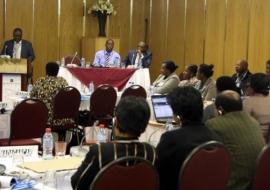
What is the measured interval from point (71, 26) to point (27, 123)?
25.8 ft

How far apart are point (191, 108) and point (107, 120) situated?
13.5 feet

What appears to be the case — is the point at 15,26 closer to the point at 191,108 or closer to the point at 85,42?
the point at 85,42

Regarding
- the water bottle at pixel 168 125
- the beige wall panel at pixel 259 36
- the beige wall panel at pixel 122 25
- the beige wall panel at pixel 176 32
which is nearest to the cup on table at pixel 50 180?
the water bottle at pixel 168 125

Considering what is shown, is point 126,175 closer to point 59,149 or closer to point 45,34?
point 59,149

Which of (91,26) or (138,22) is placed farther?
(138,22)

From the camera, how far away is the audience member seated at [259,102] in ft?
16.5

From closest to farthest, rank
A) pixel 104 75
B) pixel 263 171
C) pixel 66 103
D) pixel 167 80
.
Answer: pixel 263 171, pixel 66 103, pixel 167 80, pixel 104 75

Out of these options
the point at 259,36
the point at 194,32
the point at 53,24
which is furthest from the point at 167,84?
the point at 53,24

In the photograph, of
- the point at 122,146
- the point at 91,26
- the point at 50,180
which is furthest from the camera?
the point at 91,26

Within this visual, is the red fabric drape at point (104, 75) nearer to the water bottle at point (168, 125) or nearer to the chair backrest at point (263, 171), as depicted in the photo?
the water bottle at point (168, 125)

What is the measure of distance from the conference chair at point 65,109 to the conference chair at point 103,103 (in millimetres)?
522

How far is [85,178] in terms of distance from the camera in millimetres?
2594

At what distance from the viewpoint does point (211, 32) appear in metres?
12.0

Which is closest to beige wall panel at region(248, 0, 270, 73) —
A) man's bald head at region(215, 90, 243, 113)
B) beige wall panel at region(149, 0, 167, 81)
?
beige wall panel at region(149, 0, 167, 81)
